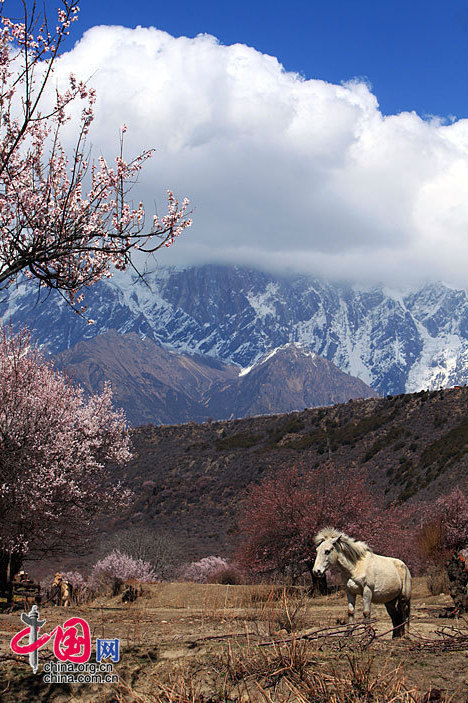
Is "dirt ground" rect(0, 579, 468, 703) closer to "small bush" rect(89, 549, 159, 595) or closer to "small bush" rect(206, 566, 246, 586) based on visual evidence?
"small bush" rect(206, 566, 246, 586)

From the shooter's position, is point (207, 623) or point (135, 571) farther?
point (135, 571)

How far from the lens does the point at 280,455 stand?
82.2 metres

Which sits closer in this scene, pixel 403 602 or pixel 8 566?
pixel 403 602

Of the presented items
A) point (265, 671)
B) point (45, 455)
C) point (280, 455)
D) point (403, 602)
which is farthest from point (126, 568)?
point (280, 455)

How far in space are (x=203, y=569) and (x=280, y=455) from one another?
138 feet

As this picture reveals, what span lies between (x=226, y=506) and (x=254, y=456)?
16153 millimetres

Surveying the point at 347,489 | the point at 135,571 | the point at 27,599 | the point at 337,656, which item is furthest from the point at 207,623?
the point at 135,571

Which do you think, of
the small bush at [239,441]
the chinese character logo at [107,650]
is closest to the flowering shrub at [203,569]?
the chinese character logo at [107,650]

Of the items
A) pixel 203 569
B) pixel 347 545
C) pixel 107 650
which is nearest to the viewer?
pixel 107 650

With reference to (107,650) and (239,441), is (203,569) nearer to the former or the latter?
(107,650)

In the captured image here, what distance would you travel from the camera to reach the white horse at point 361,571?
8.27 meters

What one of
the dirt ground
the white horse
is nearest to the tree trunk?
the dirt ground

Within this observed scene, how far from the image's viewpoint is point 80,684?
5949 mm

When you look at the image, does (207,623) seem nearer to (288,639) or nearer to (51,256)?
(288,639)
